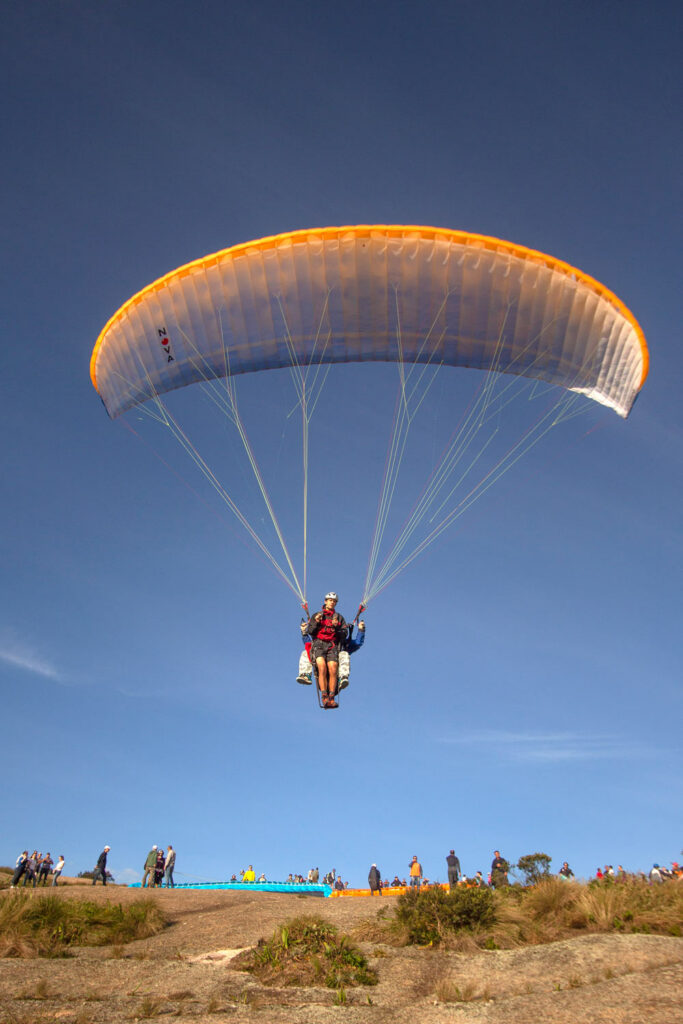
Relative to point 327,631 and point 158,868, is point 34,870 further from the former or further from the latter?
point 327,631

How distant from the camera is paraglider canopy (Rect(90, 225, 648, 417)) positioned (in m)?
14.8

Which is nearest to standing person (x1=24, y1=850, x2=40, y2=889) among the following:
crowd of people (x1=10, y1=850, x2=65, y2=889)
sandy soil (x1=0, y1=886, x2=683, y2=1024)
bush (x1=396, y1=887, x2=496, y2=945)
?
Result: crowd of people (x1=10, y1=850, x2=65, y2=889)

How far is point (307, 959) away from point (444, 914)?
2.75 meters

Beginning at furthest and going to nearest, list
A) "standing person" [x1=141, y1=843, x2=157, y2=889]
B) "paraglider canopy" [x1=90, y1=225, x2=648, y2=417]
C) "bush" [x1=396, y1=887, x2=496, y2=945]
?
"standing person" [x1=141, y1=843, x2=157, y2=889], "paraglider canopy" [x1=90, y1=225, x2=648, y2=417], "bush" [x1=396, y1=887, x2=496, y2=945]

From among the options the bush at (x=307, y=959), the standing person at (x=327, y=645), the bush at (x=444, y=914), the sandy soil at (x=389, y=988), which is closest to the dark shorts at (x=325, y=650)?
the standing person at (x=327, y=645)

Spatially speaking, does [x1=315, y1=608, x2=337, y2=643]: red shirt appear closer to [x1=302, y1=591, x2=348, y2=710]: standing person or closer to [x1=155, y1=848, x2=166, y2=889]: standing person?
[x1=302, y1=591, x2=348, y2=710]: standing person

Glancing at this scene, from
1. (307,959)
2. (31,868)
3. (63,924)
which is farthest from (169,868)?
(307,959)

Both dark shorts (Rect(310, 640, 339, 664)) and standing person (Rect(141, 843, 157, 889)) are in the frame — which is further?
standing person (Rect(141, 843, 157, 889))

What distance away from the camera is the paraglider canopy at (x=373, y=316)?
14.8 metres

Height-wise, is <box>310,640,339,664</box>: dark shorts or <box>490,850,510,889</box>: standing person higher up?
<box>310,640,339,664</box>: dark shorts

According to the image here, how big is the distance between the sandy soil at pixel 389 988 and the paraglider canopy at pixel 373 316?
11.6 m

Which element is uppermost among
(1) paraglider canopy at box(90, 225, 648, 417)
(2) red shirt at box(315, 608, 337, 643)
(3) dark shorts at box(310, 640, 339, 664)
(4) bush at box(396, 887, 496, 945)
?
(1) paraglider canopy at box(90, 225, 648, 417)

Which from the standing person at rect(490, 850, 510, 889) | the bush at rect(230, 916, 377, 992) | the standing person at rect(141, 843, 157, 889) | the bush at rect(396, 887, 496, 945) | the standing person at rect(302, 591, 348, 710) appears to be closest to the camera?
the bush at rect(230, 916, 377, 992)

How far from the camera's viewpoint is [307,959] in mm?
10195
